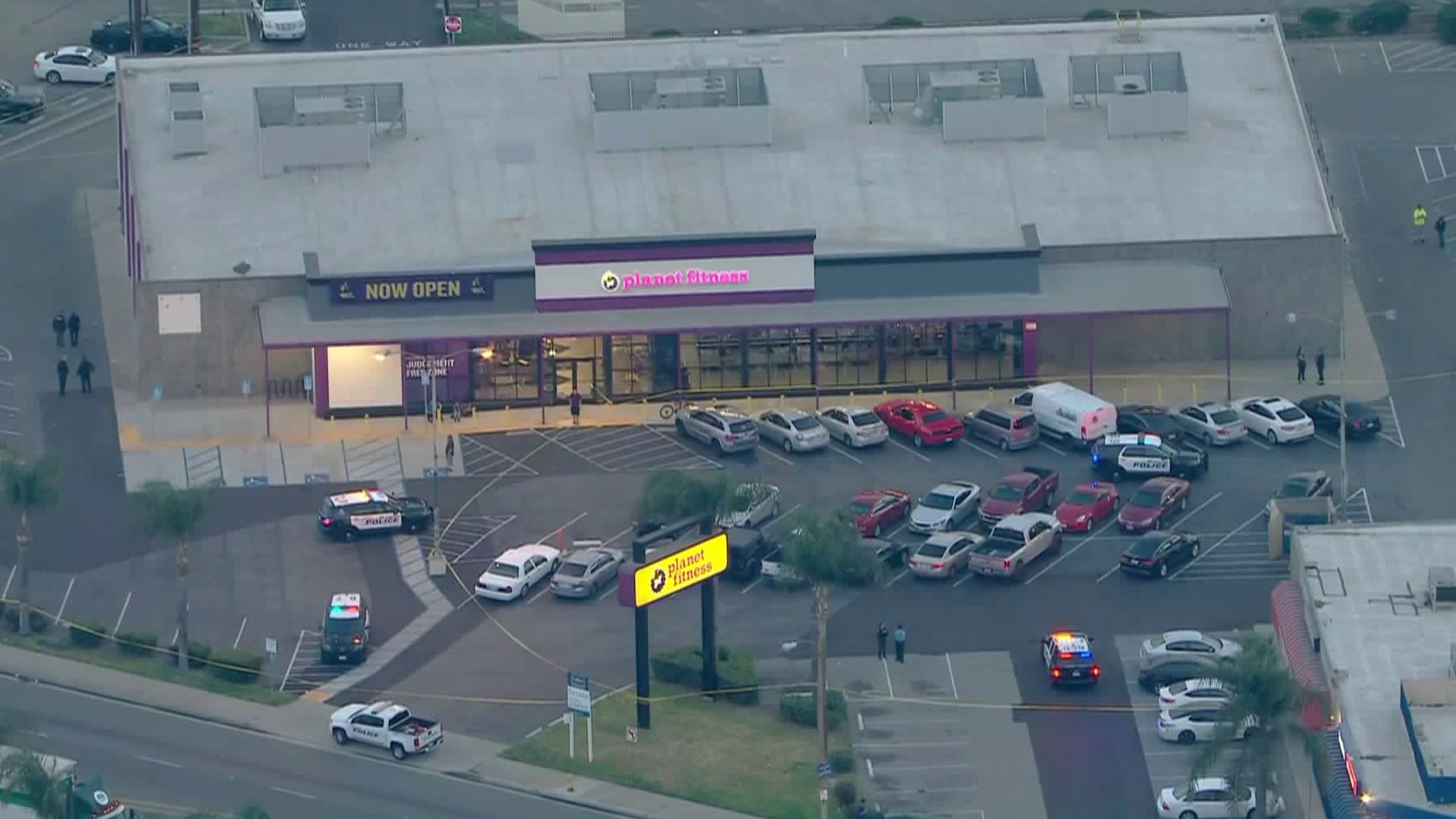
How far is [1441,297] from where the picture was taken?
448ft

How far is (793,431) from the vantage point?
12450 cm

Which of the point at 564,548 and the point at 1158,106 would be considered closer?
the point at 564,548

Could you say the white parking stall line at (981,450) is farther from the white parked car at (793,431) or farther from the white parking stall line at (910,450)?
the white parked car at (793,431)

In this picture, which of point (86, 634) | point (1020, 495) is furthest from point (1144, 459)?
point (86, 634)

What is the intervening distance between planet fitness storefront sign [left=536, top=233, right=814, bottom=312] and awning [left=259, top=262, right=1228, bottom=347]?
1.65ft

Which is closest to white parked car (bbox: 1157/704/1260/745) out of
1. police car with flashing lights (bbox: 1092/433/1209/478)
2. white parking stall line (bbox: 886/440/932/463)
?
police car with flashing lights (bbox: 1092/433/1209/478)

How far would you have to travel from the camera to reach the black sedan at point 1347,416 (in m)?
125

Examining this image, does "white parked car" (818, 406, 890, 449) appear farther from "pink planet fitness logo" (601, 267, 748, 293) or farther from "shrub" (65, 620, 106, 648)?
"shrub" (65, 620, 106, 648)

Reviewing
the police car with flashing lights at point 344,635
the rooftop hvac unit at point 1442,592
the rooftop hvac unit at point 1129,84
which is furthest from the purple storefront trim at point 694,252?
the rooftop hvac unit at point 1442,592

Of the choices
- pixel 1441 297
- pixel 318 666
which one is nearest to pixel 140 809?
pixel 318 666

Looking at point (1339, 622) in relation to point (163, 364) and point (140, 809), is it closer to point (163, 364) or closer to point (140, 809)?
point (140, 809)

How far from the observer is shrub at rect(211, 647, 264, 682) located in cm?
10831

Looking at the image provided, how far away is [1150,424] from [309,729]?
114 feet

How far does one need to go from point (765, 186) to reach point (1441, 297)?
1026 inches
